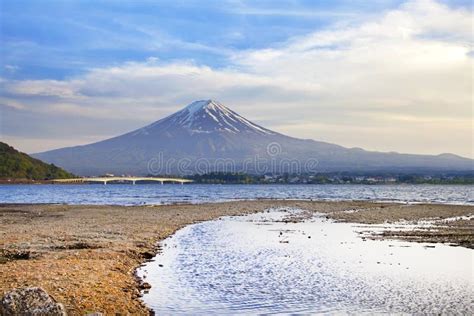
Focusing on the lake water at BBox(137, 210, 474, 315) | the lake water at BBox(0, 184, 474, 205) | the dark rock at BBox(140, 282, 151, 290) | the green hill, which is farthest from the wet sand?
the green hill

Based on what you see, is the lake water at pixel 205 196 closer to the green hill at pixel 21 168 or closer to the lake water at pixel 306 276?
the lake water at pixel 306 276

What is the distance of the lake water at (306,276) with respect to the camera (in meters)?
13.1

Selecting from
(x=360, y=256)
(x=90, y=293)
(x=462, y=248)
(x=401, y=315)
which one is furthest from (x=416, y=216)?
(x=90, y=293)

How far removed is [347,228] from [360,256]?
1156cm

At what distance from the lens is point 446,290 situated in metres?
14.9

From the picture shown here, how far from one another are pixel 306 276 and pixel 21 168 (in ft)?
607

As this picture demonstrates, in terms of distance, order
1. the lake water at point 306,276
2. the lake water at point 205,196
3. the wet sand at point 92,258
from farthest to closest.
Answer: the lake water at point 205,196
the lake water at point 306,276
the wet sand at point 92,258

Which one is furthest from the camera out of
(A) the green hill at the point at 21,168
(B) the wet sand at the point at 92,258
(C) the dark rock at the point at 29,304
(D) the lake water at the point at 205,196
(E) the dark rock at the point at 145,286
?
(A) the green hill at the point at 21,168

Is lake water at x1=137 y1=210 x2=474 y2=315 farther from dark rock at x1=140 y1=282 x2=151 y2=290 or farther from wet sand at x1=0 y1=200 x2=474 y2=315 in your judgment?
wet sand at x1=0 y1=200 x2=474 y2=315

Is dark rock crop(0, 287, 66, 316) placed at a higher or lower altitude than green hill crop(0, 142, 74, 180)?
lower

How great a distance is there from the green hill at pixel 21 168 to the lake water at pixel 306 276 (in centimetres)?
17106

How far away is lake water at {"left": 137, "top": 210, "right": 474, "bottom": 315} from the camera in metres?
13.1

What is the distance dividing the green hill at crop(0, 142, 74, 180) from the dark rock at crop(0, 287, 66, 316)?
184m

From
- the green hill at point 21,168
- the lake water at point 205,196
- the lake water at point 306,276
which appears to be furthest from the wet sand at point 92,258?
the green hill at point 21,168
